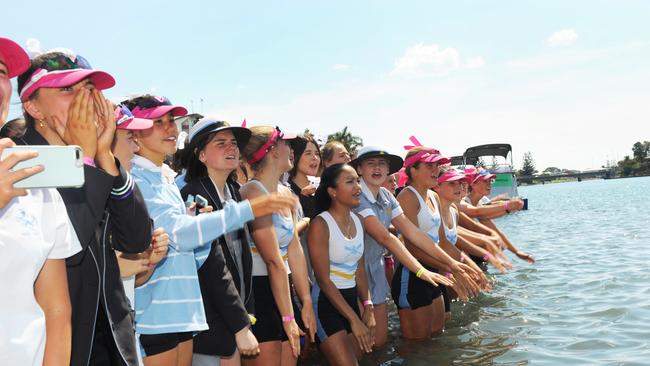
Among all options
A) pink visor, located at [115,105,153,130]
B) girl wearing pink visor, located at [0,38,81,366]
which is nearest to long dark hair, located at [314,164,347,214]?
pink visor, located at [115,105,153,130]

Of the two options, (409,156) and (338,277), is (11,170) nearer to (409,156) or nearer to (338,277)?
(338,277)

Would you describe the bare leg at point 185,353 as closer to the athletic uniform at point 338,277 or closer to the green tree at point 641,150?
the athletic uniform at point 338,277

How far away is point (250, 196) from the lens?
399cm

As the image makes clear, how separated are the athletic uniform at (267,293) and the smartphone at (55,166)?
251 centimetres

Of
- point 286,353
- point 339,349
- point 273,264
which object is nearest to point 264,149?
point 273,264

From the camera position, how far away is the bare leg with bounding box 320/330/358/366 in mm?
4492

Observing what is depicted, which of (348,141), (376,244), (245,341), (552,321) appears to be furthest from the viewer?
(348,141)

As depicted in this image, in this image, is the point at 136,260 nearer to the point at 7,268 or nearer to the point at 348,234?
the point at 7,268

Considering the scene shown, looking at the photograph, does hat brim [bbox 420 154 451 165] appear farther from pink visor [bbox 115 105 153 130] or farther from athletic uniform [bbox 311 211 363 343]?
pink visor [bbox 115 105 153 130]

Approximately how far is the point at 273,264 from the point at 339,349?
1.19 m

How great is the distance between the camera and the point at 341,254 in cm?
478

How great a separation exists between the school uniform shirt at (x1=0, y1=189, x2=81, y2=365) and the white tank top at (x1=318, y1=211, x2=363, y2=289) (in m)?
3.18

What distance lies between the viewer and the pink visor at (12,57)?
1864mm

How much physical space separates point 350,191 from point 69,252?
3230 millimetres
